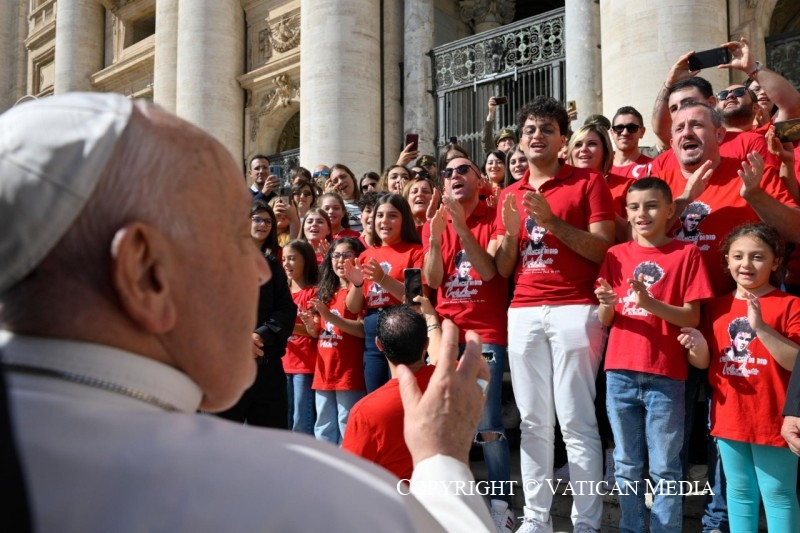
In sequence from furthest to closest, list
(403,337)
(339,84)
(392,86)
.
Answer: (392,86) → (339,84) → (403,337)

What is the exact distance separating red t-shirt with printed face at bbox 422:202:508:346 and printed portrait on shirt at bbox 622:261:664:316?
0.89 meters

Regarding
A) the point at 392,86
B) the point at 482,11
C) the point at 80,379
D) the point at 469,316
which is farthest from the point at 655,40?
the point at 80,379

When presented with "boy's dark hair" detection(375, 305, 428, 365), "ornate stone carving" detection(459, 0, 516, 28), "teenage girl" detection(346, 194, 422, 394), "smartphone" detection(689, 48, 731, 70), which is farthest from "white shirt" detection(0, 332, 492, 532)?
"ornate stone carving" detection(459, 0, 516, 28)

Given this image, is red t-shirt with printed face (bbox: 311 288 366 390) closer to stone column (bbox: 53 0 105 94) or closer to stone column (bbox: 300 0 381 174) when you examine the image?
stone column (bbox: 300 0 381 174)

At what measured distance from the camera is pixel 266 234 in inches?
228

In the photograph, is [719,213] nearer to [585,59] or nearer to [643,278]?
[643,278]

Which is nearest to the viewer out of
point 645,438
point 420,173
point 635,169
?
point 645,438

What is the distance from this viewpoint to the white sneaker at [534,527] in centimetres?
396

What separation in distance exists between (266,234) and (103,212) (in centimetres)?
496

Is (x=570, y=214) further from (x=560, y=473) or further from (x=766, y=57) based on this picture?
(x=766, y=57)

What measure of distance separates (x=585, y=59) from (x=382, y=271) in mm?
6672

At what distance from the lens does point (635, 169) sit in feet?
16.6

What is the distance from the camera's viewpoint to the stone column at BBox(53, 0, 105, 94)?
2222 centimetres
